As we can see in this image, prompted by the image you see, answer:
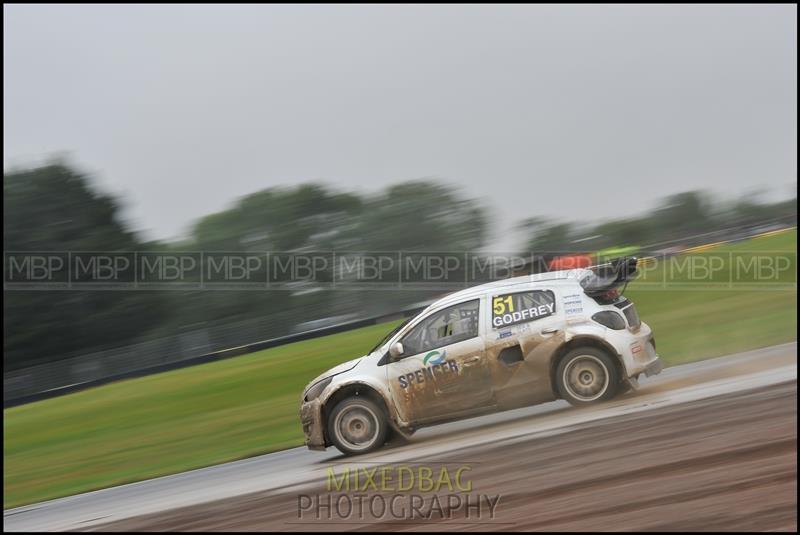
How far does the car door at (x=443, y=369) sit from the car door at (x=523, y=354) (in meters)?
0.13

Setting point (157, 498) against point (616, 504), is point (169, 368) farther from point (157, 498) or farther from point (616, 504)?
point (616, 504)

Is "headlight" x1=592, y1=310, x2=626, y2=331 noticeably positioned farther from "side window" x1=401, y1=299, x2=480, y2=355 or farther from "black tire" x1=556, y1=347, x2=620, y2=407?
"side window" x1=401, y1=299, x2=480, y2=355

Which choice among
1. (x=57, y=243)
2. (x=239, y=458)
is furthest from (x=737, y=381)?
(x=57, y=243)

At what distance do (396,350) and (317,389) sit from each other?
1035mm

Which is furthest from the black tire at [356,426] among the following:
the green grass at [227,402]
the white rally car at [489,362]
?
the green grass at [227,402]

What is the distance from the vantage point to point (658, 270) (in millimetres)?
19594

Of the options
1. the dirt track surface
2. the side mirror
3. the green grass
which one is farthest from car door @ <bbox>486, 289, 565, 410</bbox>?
the green grass

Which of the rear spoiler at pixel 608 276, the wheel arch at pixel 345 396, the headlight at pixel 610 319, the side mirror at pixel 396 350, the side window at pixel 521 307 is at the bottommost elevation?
the wheel arch at pixel 345 396

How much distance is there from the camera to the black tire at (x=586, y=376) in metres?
8.77

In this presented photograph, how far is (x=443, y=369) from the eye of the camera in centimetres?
889

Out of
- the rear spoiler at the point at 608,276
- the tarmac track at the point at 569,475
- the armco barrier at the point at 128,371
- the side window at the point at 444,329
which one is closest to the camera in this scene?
the tarmac track at the point at 569,475

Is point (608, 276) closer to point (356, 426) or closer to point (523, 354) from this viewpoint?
point (523, 354)
